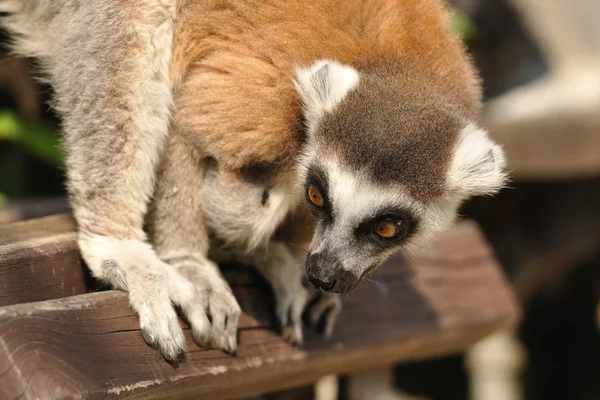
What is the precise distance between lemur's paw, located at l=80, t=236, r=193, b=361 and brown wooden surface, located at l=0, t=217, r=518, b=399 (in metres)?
0.05

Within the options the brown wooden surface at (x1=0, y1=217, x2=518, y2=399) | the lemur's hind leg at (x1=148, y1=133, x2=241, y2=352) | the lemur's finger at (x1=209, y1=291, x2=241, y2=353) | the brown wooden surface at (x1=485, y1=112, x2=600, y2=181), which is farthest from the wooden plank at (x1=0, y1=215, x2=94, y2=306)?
the brown wooden surface at (x1=485, y1=112, x2=600, y2=181)

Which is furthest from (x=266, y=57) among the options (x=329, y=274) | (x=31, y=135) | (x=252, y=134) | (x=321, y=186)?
(x=31, y=135)

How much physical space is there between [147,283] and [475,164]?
1.36 metres

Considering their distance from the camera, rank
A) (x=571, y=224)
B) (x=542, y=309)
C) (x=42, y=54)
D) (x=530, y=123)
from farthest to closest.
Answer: (x=542, y=309) → (x=571, y=224) → (x=530, y=123) → (x=42, y=54)

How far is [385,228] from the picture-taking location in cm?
343

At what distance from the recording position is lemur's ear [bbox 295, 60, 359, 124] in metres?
3.36

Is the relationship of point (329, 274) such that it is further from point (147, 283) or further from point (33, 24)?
point (33, 24)

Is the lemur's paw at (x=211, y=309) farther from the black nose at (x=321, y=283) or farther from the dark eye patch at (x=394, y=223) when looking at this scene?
the dark eye patch at (x=394, y=223)

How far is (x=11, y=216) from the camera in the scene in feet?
15.0

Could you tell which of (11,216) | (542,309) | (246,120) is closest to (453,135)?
(246,120)

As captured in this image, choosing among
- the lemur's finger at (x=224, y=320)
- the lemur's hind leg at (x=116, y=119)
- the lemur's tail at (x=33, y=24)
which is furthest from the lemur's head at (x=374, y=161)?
the lemur's tail at (x=33, y=24)

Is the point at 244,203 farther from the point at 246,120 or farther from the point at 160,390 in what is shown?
the point at 160,390

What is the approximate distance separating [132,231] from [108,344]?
2.77ft

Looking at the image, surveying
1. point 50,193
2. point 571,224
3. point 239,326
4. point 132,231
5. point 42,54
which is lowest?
point 50,193
